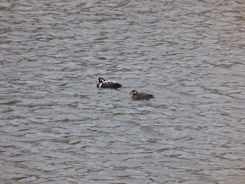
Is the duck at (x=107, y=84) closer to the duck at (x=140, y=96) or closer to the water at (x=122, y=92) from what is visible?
the water at (x=122, y=92)

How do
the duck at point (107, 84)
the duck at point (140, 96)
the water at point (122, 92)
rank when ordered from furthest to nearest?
the duck at point (107, 84) → the duck at point (140, 96) → the water at point (122, 92)

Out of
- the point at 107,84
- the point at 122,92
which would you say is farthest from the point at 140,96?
the point at 107,84

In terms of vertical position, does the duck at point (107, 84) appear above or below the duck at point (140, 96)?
above

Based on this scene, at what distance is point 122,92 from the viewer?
77.5 ft

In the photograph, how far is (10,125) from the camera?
66.0 ft

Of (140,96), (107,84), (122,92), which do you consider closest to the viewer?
(140,96)

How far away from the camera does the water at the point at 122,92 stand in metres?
17.5

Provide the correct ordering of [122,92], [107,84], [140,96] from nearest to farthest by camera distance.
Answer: [140,96] → [107,84] → [122,92]

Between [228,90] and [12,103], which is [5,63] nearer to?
[12,103]

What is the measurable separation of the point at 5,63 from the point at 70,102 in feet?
16.0

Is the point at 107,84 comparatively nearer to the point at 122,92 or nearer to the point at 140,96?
the point at 122,92

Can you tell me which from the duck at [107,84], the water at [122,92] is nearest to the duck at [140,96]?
the water at [122,92]

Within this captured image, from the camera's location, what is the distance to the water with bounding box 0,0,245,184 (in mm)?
17453

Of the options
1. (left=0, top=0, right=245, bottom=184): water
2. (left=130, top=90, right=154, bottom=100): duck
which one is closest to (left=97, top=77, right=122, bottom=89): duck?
(left=0, top=0, right=245, bottom=184): water
